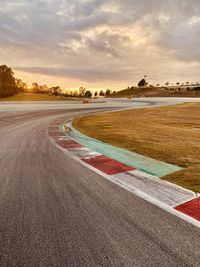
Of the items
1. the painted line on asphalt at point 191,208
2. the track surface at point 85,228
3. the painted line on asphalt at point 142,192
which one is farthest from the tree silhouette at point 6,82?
the painted line on asphalt at point 191,208

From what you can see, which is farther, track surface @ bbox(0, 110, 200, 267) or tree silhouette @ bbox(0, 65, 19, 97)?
tree silhouette @ bbox(0, 65, 19, 97)

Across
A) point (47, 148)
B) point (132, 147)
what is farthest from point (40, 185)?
point (132, 147)

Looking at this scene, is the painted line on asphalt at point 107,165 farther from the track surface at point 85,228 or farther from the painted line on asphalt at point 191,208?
the painted line on asphalt at point 191,208

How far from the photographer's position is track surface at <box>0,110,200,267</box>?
2521 millimetres

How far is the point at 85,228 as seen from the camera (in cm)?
313

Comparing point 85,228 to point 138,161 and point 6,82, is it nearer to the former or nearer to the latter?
point 138,161

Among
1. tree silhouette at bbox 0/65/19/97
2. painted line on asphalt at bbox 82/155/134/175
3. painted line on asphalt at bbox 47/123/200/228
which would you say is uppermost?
tree silhouette at bbox 0/65/19/97

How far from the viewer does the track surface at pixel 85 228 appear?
2.52 m

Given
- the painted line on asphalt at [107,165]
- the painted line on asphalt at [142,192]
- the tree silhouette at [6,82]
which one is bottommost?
the painted line on asphalt at [107,165]

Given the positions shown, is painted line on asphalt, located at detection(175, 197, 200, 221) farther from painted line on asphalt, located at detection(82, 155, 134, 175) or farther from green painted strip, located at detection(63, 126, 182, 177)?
painted line on asphalt, located at detection(82, 155, 134, 175)

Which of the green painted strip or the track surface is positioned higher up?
the track surface

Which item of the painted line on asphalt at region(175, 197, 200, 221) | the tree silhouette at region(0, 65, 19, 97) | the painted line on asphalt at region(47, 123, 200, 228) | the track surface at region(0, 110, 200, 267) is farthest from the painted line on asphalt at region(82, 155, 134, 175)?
the tree silhouette at region(0, 65, 19, 97)

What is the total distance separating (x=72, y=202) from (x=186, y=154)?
4.82 meters

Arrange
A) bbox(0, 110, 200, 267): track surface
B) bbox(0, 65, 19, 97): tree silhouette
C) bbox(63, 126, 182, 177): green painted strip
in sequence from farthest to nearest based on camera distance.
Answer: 1. bbox(0, 65, 19, 97): tree silhouette
2. bbox(63, 126, 182, 177): green painted strip
3. bbox(0, 110, 200, 267): track surface
